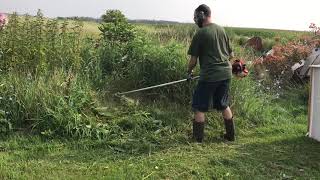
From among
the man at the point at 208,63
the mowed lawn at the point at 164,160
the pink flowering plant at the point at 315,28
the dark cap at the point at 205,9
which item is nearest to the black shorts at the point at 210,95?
the man at the point at 208,63

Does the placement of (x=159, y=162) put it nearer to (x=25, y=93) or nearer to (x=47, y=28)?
(x=25, y=93)

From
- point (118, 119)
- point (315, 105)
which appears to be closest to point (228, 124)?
point (315, 105)

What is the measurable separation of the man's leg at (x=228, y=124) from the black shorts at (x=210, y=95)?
79 mm

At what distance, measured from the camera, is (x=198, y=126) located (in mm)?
7426

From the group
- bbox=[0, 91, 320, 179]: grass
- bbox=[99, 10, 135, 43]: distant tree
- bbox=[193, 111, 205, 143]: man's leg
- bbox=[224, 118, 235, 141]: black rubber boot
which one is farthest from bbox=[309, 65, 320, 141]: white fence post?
bbox=[99, 10, 135, 43]: distant tree

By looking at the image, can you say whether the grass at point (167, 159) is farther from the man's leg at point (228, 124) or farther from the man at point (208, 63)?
the man at point (208, 63)

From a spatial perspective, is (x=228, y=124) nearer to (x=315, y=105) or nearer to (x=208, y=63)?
(x=208, y=63)

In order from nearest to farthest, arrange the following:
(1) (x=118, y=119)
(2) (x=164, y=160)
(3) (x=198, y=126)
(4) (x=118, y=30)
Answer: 1. (2) (x=164, y=160)
2. (3) (x=198, y=126)
3. (1) (x=118, y=119)
4. (4) (x=118, y=30)

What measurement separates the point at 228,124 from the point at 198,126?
0.47 m

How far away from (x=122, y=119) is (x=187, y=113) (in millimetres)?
1082

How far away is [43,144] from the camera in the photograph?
6.92 m

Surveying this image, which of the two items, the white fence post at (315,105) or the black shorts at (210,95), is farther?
the white fence post at (315,105)

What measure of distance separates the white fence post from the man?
1295 mm

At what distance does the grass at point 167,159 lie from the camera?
6145 mm
